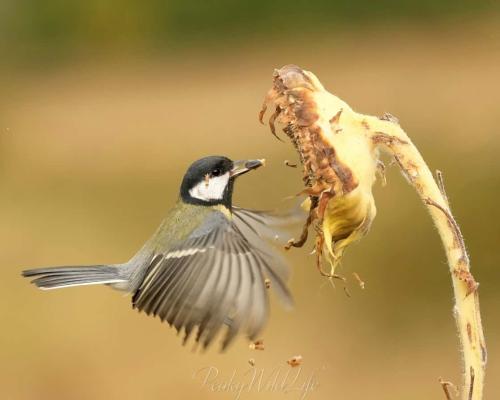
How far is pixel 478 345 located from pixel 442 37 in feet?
32.0

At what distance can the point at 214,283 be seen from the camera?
2775mm

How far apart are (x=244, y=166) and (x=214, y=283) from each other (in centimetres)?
38

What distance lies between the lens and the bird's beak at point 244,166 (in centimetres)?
294

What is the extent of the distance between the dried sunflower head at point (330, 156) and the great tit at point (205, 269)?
28 centimetres

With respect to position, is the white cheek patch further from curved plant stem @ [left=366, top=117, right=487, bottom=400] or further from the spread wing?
curved plant stem @ [left=366, top=117, right=487, bottom=400]

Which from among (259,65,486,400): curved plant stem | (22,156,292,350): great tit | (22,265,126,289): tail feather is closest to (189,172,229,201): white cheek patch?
(22,156,292,350): great tit

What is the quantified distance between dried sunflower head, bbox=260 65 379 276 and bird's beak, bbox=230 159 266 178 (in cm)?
67

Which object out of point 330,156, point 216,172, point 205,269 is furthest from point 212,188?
point 330,156

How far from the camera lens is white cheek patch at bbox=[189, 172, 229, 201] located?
3082 millimetres

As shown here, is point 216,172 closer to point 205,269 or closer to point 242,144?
point 205,269

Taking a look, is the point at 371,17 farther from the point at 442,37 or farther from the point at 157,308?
the point at 157,308

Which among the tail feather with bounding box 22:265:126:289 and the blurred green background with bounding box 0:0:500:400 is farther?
the blurred green background with bounding box 0:0:500:400

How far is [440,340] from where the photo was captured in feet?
23.2

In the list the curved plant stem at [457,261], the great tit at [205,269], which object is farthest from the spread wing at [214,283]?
→ the curved plant stem at [457,261]
